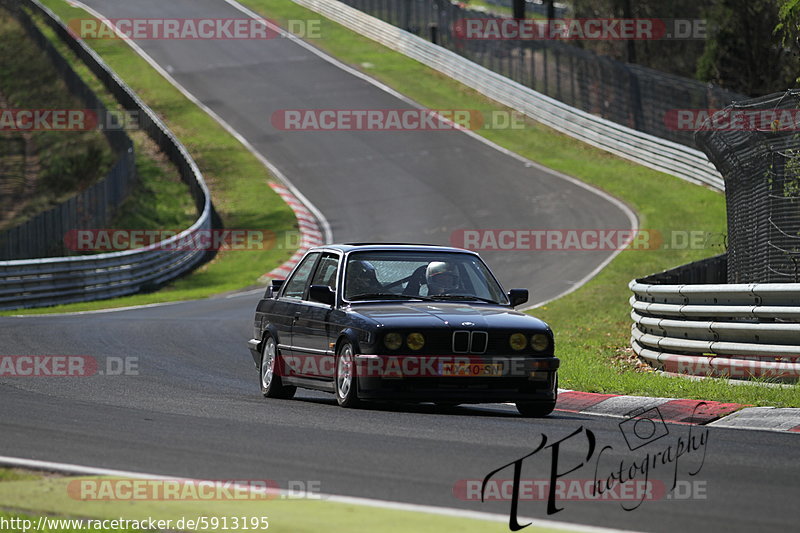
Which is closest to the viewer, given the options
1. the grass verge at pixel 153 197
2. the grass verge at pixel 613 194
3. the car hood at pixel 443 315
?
the car hood at pixel 443 315

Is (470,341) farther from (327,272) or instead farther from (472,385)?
(327,272)

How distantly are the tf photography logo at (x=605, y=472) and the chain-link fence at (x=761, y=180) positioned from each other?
19.5 feet

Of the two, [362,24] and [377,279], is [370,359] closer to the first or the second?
[377,279]

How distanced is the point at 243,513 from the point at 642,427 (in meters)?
4.30

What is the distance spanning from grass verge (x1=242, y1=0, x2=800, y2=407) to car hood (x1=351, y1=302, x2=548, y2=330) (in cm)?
191

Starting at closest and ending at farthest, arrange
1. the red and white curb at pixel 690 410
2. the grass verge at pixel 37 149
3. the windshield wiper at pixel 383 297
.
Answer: the red and white curb at pixel 690 410, the windshield wiper at pixel 383 297, the grass verge at pixel 37 149

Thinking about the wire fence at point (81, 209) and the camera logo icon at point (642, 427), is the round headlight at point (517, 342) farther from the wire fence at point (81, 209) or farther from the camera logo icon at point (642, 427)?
the wire fence at point (81, 209)

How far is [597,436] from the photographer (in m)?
9.06

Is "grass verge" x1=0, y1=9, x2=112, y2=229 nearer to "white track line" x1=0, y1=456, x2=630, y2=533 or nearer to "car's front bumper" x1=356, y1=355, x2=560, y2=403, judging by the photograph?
"car's front bumper" x1=356, y1=355, x2=560, y2=403

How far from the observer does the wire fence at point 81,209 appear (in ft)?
89.5

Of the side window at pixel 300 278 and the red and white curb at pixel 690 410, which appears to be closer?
the red and white curb at pixel 690 410

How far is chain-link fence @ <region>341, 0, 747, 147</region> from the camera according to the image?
43094 millimetres

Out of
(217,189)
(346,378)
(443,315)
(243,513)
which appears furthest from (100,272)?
(243,513)

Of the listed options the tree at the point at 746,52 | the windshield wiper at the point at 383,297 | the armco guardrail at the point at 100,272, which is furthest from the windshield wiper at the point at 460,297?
the tree at the point at 746,52
